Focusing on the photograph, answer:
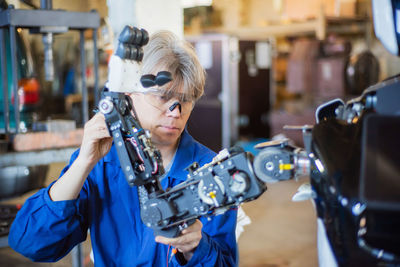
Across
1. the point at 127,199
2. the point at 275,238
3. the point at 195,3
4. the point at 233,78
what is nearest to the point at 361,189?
the point at 127,199

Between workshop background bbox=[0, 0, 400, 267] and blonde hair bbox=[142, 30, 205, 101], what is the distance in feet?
2.56

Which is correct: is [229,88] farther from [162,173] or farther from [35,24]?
[162,173]

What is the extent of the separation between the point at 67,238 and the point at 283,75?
17.0 feet

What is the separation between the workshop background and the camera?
1.96 m

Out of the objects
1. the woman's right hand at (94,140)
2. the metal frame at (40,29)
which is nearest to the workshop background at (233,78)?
the metal frame at (40,29)

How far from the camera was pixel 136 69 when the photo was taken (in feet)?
3.08

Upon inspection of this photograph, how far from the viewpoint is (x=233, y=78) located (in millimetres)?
5145

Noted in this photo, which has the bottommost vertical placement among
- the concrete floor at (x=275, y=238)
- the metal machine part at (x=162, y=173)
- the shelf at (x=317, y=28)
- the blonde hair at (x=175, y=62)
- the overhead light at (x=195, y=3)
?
the concrete floor at (x=275, y=238)

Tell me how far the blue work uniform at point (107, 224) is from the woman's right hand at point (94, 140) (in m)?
0.14

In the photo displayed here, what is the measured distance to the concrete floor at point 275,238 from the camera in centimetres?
281

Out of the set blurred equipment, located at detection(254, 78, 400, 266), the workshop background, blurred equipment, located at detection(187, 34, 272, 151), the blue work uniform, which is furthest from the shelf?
blurred equipment, located at detection(254, 78, 400, 266)

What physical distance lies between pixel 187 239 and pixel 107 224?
0.36m

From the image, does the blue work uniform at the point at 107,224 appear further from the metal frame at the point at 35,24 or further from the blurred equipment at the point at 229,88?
the blurred equipment at the point at 229,88

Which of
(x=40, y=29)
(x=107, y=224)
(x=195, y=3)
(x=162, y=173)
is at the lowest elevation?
(x=107, y=224)
